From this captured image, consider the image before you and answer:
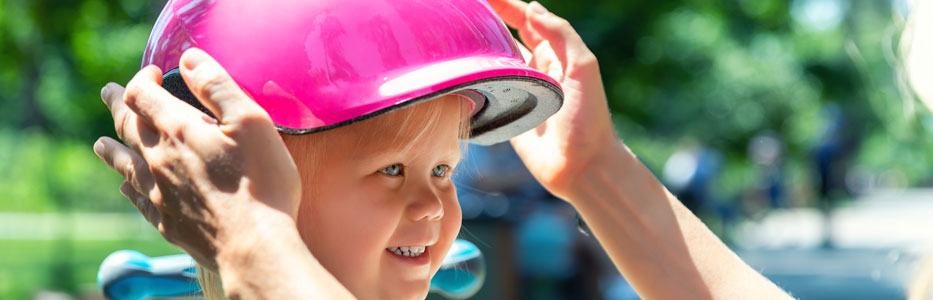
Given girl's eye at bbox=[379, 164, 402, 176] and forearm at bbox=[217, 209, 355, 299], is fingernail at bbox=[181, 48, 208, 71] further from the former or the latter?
girl's eye at bbox=[379, 164, 402, 176]

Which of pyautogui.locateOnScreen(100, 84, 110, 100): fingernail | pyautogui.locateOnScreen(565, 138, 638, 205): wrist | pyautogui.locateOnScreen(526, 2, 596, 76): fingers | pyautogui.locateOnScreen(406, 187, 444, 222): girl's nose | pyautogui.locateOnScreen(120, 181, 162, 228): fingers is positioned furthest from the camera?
pyautogui.locateOnScreen(565, 138, 638, 205): wrist

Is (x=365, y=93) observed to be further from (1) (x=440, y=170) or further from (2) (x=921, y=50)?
(2) (x=921, y=50)

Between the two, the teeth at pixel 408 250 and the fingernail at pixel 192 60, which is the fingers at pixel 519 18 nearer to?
the teeth at pixel 408 250

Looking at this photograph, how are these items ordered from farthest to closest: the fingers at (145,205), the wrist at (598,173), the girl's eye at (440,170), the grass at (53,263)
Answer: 1. the grass at (53,263)
2. the wrist at (598,173)
3. the girl's eye at (440,170)
4. the fingers at (145,205)

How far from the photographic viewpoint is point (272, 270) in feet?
3.95

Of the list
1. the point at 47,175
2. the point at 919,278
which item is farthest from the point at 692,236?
the point at 47,175

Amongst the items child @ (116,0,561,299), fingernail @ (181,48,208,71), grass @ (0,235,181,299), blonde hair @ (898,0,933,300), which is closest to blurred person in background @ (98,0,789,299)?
Result: child @ (116,0,561,299)

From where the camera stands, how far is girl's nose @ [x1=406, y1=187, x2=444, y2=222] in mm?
1656

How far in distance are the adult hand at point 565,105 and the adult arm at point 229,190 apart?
36.7 inches

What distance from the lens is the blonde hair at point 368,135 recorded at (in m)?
1.55

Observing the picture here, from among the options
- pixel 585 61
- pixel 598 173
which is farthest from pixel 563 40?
pixel 598 173

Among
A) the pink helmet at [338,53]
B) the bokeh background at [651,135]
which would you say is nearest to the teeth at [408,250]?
the pink helmet at [338,53]

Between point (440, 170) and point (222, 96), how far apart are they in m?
0.61

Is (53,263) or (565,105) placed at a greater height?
(565,105)
